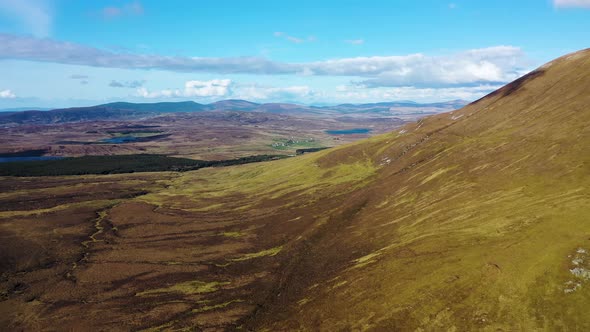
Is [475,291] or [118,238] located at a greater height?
[475,291]

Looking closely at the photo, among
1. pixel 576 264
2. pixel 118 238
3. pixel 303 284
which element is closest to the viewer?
pixel 576 264

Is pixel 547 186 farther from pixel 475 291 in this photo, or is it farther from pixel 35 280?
pixel 35 280

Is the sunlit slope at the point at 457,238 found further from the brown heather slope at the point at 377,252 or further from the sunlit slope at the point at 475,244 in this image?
the brown heather slope at the point at 377,252

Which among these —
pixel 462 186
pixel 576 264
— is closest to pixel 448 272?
pixel 576 264

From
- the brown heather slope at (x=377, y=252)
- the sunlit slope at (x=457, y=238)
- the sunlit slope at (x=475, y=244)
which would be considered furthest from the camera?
the brown heather slope at (x=377, y=252)

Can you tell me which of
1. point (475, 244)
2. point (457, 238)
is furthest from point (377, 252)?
point (475, 244)

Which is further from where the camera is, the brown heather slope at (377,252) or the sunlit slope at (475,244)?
the brown heather slope at (377,252)

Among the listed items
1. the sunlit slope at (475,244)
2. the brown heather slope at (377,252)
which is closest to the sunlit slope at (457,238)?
the sunlit slope at (475,244)

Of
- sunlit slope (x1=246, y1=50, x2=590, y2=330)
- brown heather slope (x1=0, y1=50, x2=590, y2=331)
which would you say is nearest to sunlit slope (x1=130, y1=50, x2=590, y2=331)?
sunlit slope (x1=246, y1=50, x2=590, y2=330)

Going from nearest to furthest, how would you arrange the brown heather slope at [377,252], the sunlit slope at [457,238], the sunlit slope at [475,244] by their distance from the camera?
1. the sunlit slope at [475,244]
2. the sunlit slope at [457,238]
3. the brown heather slope at [377,252]
